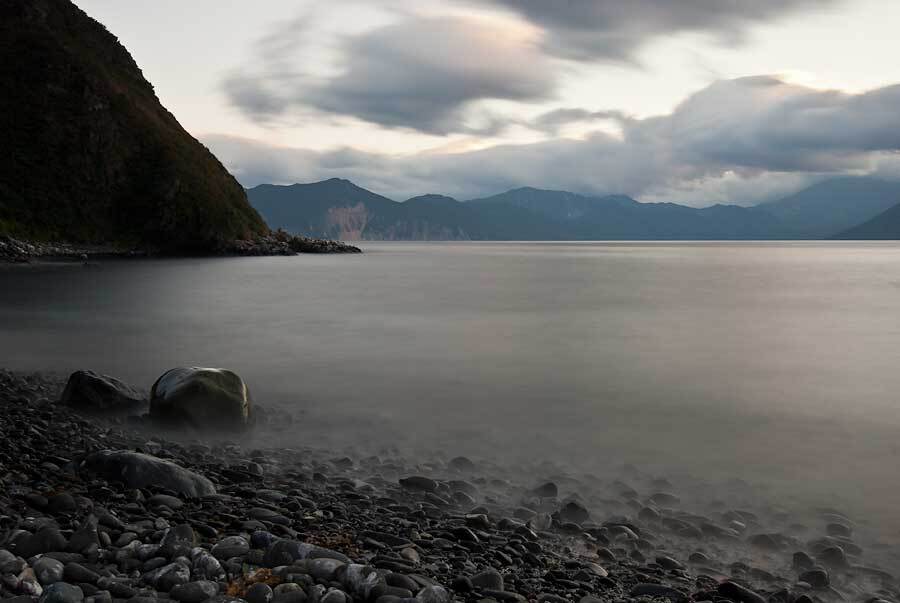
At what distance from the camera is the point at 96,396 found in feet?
47.7

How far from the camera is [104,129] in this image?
128 m

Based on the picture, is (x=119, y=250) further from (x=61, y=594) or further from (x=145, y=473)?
(x=61, y=594)

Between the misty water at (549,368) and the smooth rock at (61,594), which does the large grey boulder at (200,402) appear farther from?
the smooth rock at (61,594)

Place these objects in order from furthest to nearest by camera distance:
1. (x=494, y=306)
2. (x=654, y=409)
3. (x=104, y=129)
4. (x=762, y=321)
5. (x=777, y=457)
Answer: (x=104, y=129) → (x=494, y=306) → (x=762, y=321) → (x=654, y=409) → (x=777, y=457)

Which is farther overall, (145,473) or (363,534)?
(145,473)

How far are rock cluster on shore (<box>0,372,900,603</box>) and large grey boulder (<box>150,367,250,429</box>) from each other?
36.6 inches

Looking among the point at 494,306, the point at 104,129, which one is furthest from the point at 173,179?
the point at 494,306

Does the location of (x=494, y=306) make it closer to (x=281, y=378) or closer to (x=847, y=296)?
(x=281, y=378)

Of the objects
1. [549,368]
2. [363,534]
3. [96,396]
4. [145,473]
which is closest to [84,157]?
[549,368]

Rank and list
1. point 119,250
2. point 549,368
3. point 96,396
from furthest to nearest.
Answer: point 119,250 < point 549,368 < point 96,396

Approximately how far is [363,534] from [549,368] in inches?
650

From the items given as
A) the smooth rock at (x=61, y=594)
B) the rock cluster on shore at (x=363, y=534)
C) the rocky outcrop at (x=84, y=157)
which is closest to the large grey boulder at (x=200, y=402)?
→ the rock cluster on shore at (x=363, y=534)

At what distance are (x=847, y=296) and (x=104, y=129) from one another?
12848cm

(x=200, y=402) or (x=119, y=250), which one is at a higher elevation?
(x=119, y=250)
